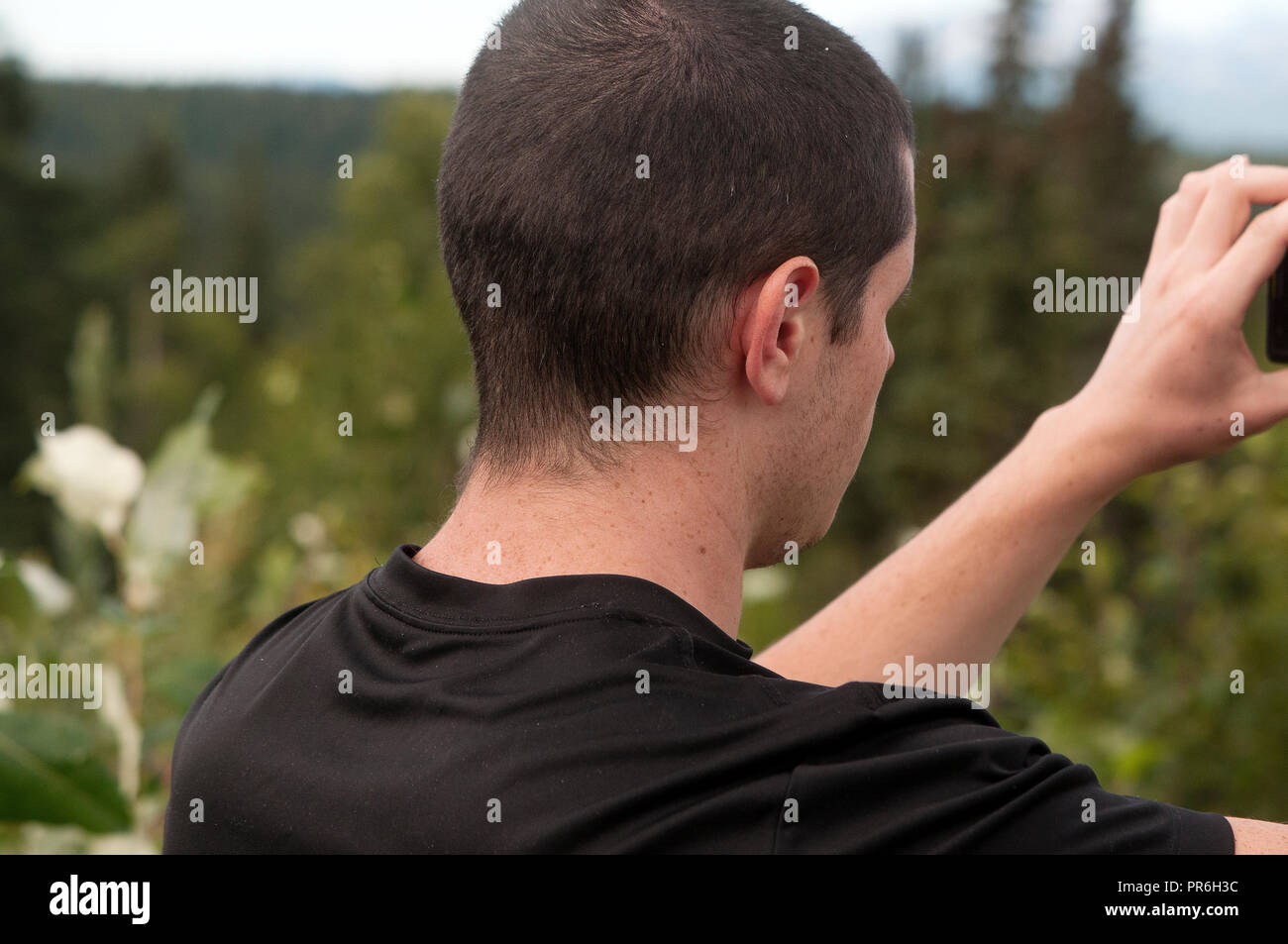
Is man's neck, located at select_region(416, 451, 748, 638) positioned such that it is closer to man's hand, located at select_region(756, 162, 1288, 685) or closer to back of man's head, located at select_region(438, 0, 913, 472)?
back of man's head, located at select_region(438, 0, 913, 472)

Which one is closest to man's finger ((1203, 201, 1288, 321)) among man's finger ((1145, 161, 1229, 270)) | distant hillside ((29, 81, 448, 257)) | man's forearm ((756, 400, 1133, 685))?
man's finger ((1145, 161, 1229, 270))

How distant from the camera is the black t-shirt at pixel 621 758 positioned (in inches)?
43.8

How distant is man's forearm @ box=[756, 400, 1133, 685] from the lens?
190 cm

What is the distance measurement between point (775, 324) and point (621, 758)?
49 cm

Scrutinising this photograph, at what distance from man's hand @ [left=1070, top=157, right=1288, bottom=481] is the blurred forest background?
40 centimetres

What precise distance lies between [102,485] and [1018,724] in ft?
10.5

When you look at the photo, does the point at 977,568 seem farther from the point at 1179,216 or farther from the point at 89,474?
the point at 89,474

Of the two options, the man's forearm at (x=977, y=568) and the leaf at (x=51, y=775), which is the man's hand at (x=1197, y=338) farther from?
the leaf at (x=51, y=775)

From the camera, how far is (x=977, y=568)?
1.95 meters

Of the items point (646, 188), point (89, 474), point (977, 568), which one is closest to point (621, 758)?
point (646, 188)
